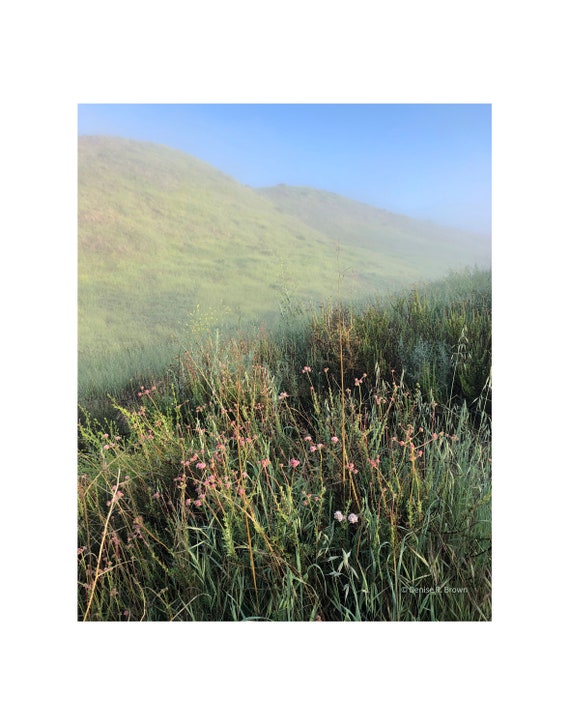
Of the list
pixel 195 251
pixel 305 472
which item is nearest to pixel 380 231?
pixel 195 251

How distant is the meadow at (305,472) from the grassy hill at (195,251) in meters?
0.12

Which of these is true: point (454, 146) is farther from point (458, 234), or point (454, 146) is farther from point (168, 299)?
point (168, 299)

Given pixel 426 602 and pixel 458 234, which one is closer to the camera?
pixel 426 602

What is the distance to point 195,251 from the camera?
2.75 m

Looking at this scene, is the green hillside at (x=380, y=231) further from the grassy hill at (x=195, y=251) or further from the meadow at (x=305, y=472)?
the meadow at (x=305, y=472)

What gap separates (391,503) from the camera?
2412 millimetres

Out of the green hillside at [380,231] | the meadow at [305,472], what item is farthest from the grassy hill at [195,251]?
the meadow at [305,472]

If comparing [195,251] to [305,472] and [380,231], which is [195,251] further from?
[305,472]

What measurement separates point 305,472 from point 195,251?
3.92 feet

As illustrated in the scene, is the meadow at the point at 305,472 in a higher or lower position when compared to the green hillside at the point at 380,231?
lower

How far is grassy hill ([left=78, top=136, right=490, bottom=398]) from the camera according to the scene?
2691 mm

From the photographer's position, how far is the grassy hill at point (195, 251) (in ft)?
8.83
